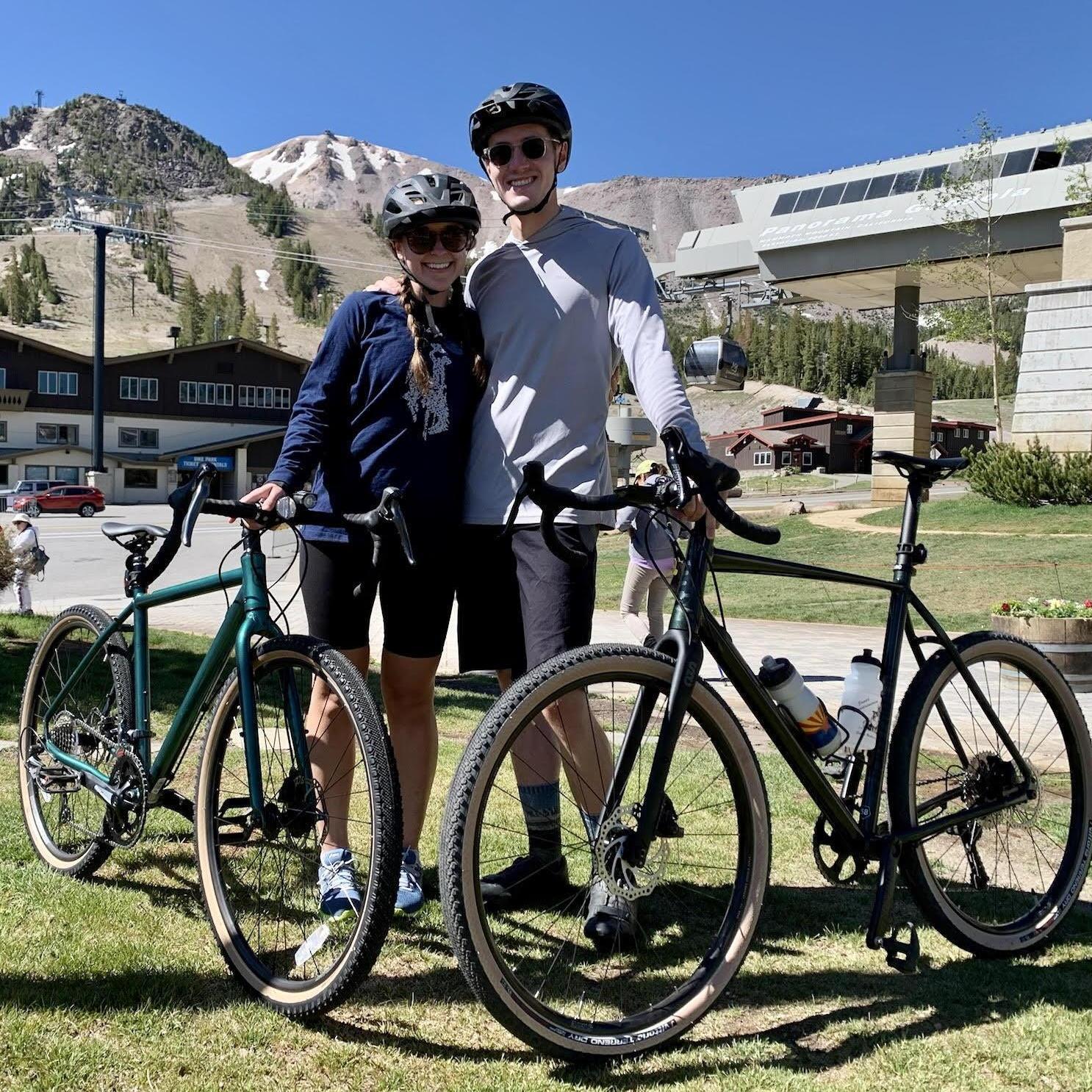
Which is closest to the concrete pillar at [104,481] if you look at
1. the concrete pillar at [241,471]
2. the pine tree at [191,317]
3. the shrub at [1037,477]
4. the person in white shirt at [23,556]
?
the concrete pillar at [241,471]

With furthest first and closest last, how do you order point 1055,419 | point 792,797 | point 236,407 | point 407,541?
point 236,407 → point 1055,419 → point 792,797 → point 407,541

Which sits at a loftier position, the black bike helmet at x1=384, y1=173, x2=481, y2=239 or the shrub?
the black bike helmet at x1=384, y1=173, x2=481, y2=239

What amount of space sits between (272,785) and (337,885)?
0.31m

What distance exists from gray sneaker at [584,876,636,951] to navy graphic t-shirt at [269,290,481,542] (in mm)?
1150

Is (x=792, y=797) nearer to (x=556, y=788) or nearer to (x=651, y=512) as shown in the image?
(x=556, y=788)

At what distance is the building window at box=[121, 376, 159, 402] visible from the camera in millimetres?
74006

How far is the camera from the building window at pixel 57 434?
232ft

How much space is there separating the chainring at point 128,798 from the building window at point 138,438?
74.9m

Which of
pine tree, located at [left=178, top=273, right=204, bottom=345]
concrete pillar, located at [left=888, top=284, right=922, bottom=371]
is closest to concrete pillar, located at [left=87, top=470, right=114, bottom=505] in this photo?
concrete pillar, located at [left=888, top=284, right=922, bottom=371]

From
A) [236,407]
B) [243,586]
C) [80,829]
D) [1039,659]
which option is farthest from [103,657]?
[236,407]

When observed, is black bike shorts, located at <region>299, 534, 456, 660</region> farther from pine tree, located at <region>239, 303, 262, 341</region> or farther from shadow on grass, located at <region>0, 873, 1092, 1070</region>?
pine tree, located at <region>239, 303, 262, 341</region>

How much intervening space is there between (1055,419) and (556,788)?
25.7 meters

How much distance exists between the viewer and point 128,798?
3385 millimetres

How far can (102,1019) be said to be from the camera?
8.84ft
